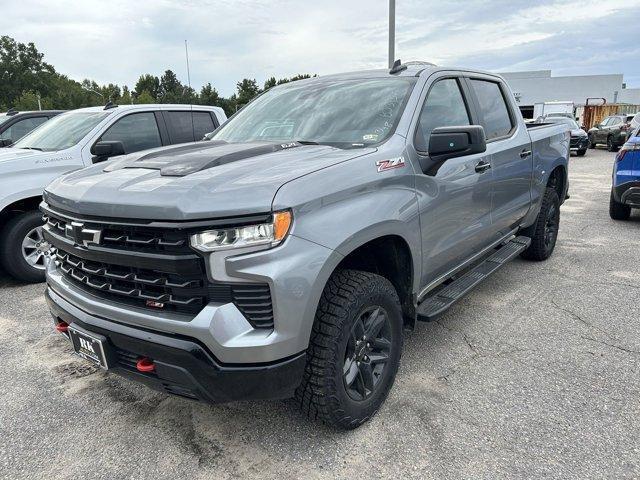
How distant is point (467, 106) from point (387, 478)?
108 inches

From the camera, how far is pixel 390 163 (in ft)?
8.69

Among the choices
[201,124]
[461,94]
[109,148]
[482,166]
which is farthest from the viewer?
[201,124]

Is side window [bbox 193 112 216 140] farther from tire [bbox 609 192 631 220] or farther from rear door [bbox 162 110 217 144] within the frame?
tire [bbox 609 192 631 220]

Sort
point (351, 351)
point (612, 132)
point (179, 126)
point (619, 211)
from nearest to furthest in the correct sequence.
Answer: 1. point (351, 351)
2. point (179, 126)
3. point (619, 211)
4. point (612, 132)

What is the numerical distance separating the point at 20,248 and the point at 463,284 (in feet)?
14.4

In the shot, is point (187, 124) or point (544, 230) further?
point (187, 124)

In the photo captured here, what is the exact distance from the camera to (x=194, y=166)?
2.39m

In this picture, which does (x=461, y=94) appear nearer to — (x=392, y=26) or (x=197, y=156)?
(x=197, y=156)

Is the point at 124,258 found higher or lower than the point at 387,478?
higher

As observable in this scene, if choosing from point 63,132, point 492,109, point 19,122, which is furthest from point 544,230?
point 19,122

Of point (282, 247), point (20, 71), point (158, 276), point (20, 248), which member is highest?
point (20, 71)

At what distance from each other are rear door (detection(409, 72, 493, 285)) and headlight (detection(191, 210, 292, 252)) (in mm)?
1150

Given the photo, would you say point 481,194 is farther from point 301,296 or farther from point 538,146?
point 301,296

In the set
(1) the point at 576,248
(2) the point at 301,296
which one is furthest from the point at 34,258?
(1) the point at 576,248
